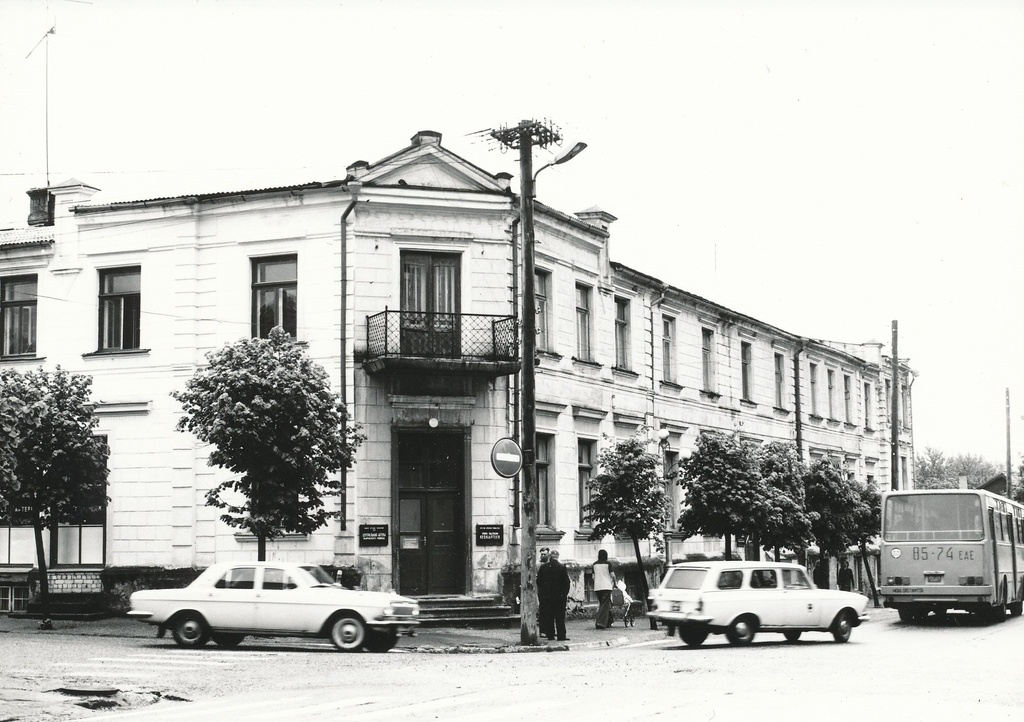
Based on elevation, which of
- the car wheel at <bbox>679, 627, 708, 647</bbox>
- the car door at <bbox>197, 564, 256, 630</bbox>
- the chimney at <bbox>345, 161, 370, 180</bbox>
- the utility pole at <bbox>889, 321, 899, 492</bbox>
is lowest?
the car wheel at <bbox>679, 627, 708, 647</bbox>

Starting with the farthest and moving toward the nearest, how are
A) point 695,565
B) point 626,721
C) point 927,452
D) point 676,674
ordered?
1. point 927,452
2. point 695,565
3. point 676,674
4. point 626,721

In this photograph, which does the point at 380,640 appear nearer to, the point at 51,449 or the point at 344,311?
the point at 344,311

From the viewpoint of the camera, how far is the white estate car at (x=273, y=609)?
1906 cm

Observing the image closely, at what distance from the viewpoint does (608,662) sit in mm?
17391

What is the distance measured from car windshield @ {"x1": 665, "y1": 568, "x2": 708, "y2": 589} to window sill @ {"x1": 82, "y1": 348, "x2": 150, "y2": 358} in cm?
1267

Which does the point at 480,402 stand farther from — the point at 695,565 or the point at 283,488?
the point at 695,565

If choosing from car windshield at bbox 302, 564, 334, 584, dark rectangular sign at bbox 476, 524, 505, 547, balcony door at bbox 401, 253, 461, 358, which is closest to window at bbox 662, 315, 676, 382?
balcony door at bbox 401, 253, 461, 358

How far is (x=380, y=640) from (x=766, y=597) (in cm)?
627

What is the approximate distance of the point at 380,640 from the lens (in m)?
19.2

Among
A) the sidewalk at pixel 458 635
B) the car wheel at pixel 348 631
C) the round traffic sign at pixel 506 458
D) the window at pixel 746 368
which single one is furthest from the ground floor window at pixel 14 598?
the window at pixel 746 368

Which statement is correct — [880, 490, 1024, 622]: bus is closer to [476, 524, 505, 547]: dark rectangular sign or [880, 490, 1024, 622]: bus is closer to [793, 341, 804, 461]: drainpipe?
[476, 524, 505, 547]: dark rectangular sign

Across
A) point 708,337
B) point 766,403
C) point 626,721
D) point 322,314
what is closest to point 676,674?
point 626,721

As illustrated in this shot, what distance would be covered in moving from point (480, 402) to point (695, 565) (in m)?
7.27

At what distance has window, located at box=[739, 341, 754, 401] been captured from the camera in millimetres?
39531
